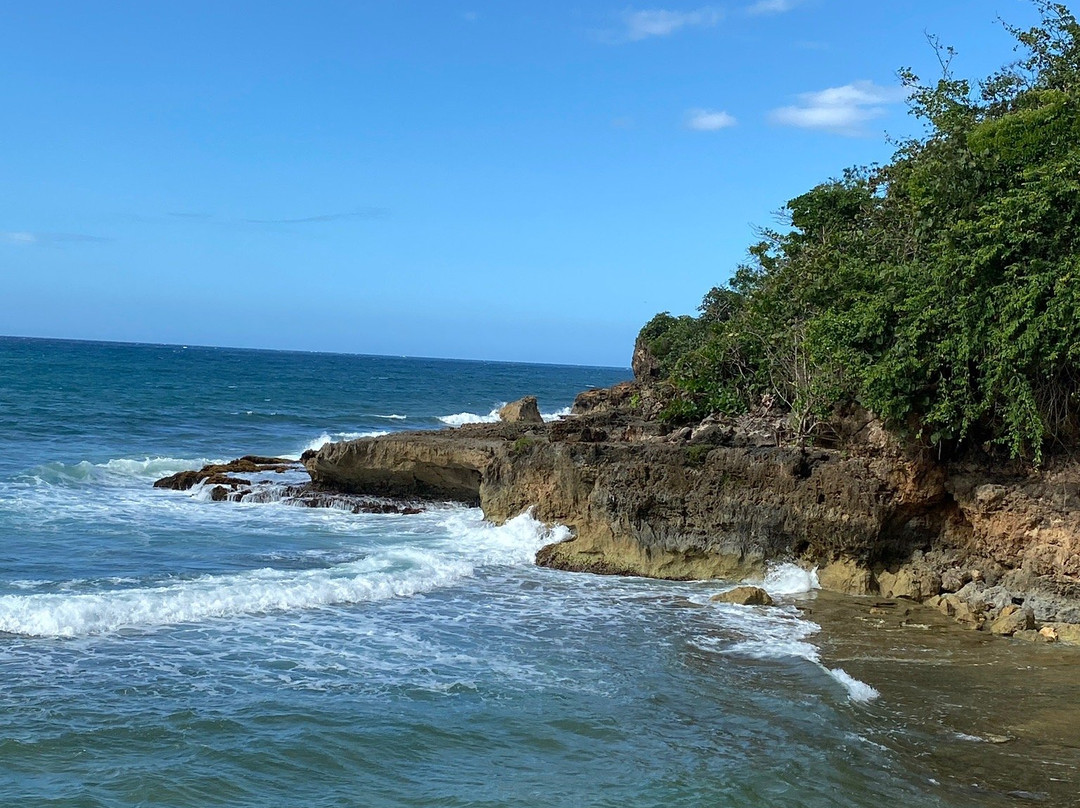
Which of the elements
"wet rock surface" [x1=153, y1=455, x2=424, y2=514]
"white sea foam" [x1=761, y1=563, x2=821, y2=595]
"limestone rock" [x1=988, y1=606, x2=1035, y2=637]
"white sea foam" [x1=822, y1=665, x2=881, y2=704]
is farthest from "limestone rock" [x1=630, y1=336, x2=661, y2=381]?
"white sea foam" [x1=822, y1=665, x2=881, y2=704]

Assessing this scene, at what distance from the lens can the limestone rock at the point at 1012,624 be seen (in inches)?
512

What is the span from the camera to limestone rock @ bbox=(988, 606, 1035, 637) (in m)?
13.0

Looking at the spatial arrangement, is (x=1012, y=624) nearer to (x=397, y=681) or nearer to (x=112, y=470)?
(x=397, y=681)

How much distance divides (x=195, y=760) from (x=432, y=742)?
6.63ft

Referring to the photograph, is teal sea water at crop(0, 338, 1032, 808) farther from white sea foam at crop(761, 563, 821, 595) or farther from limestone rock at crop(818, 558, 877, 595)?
limestone rock at crop(818, 558, 877, 595)

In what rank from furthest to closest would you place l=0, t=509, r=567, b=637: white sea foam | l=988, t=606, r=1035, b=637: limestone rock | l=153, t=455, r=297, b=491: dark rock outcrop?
l=153, t=455, r=297, b=491: dark rock outcrop
l=988, t=606, r=1035, b=637: limestone rock
l=0, t=509, r=567, b=637: white sea foam

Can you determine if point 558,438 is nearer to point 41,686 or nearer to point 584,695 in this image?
point 584,695

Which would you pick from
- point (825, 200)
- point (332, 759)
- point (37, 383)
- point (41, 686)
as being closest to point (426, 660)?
point (332, 759)

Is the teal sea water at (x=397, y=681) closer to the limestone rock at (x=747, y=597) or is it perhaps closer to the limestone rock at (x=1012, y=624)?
the limestone rock at (x=747, y=597)

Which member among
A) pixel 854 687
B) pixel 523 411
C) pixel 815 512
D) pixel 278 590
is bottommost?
pixel 278 590

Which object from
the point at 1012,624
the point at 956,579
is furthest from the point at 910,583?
the point at 1012,624

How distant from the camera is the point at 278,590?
1412 cm

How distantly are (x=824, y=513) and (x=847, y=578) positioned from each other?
1.02 metres

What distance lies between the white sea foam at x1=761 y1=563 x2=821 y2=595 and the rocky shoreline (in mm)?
158
